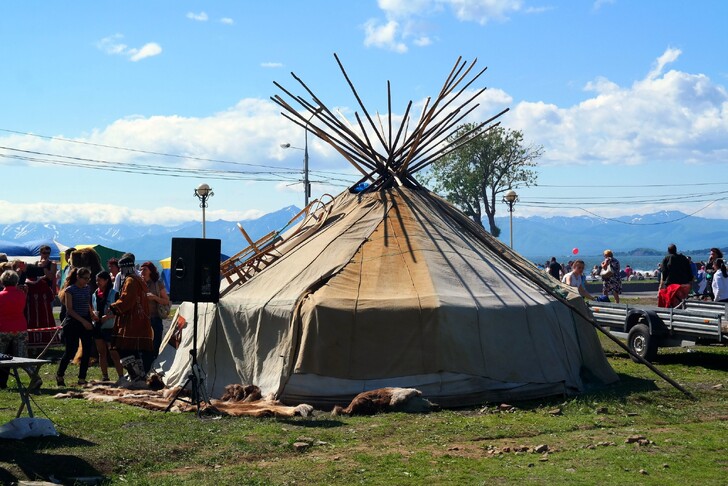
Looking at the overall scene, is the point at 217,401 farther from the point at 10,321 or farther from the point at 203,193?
the point at 203,193

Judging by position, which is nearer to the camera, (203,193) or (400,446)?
(400,446)

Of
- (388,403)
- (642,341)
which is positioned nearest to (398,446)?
(388,403)

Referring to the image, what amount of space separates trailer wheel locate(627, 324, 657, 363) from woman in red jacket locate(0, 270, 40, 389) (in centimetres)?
986

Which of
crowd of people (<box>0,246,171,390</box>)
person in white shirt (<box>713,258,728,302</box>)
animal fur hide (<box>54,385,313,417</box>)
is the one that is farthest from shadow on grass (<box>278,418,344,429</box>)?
person in white shirt (<box>713,258,728,302</box>)

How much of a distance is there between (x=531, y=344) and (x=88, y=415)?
19.1ft

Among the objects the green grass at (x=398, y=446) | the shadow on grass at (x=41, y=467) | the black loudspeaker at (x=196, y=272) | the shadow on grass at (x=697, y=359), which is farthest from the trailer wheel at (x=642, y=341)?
the shadow on grass at (x=41, y=467)

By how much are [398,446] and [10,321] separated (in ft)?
23.0

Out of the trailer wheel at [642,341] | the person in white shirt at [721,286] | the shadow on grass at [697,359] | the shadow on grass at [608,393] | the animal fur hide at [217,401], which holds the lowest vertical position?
the animal fur hide at [217,401]

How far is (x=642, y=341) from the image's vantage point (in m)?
16.9

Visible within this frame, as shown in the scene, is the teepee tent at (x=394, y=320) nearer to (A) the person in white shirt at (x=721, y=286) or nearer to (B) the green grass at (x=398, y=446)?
(B) the green grass at (x=398, y=446)

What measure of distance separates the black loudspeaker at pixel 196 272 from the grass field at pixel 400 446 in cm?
159

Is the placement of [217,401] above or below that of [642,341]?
below

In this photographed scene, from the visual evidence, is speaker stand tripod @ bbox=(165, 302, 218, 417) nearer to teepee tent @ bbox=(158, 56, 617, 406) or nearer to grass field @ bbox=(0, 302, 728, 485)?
grass field @ bbox=(0, 302, 728, 485)

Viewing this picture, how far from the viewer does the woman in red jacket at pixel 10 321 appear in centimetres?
1411
